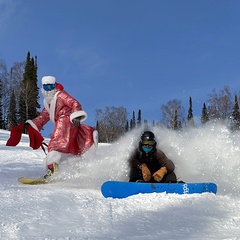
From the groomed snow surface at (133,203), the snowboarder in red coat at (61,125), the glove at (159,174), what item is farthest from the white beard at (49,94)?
the glove at (159,174)

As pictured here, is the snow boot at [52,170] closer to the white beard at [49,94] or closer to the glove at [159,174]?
the white beard at [49,94]

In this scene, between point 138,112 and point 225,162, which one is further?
point 138,112

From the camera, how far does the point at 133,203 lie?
12.1ft

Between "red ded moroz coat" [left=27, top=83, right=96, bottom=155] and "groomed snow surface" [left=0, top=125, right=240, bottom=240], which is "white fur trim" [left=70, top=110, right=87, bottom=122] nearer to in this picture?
"red ded moroz coat" [left=27, top=83, right=96, bottom=155]

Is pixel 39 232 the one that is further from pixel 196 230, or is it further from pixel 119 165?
pixel 119 165

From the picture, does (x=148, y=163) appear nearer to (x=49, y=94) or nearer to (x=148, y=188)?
(x=148, y=188)

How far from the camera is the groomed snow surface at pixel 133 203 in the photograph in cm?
275

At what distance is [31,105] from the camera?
42.3m

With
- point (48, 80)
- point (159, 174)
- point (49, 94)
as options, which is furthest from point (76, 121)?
point (159, 174)

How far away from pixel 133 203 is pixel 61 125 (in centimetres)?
262

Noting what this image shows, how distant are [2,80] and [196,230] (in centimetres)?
4331

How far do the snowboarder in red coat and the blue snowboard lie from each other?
5.26 ft

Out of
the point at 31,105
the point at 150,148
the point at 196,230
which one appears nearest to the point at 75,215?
the point at 196,230

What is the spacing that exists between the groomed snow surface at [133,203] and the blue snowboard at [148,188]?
155 millimetres
